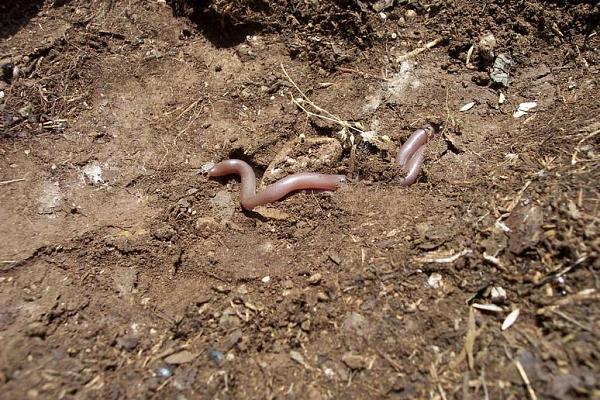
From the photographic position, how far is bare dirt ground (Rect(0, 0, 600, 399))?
3318 mm

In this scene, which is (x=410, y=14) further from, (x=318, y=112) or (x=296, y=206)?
(x=296, y=206)

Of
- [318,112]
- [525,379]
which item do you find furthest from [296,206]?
[525,379]

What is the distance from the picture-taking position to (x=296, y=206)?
16.0ft

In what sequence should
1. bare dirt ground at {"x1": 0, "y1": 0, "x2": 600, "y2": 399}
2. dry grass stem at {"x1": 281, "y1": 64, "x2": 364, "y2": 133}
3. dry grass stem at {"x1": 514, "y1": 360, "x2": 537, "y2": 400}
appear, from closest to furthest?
1. dry grass stem at {"x1": 514, "y1": 360, "x2": 537, "y2": 400}
2. bare dirt ground at {"x1": 0, "y1": 0, "x2": 600, "y2": 399}
3. dry grass stem at {"x1": 281, "y1": 64, "x2": 364, "y2": 133}

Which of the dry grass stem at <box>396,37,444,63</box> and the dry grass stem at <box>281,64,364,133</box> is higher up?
the dry grass stem at <box>396,37,444,63</box>

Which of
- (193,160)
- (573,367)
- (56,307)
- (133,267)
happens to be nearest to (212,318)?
(133,267)

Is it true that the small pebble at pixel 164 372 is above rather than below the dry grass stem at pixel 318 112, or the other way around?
below

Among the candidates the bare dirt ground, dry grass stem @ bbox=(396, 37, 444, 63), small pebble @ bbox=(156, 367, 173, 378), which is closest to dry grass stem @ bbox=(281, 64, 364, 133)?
the bare dirt ground

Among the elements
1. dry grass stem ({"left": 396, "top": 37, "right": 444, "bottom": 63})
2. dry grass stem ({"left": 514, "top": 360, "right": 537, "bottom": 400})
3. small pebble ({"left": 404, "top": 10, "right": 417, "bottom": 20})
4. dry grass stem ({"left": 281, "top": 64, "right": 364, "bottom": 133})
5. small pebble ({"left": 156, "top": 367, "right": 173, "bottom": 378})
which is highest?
small pebble ({"left": 404, "top": 10, "right": 417, "bottom": 20})

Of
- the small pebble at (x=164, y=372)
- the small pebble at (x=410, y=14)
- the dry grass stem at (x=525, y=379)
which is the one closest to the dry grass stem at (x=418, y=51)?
the small pebble at (x=410, y=14)

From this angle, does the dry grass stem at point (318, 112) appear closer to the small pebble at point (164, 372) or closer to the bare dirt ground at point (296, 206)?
the bare dirt ground at point (296, 206)

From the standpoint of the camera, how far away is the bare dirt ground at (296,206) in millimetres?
3318

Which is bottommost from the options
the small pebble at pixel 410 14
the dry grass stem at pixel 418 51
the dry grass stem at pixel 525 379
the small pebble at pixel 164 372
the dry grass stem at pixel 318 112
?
the dry grass stem at pixel 525 379

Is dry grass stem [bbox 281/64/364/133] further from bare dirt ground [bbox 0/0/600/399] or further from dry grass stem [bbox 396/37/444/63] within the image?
dry grass stem [bbox 396/37/444/63]
